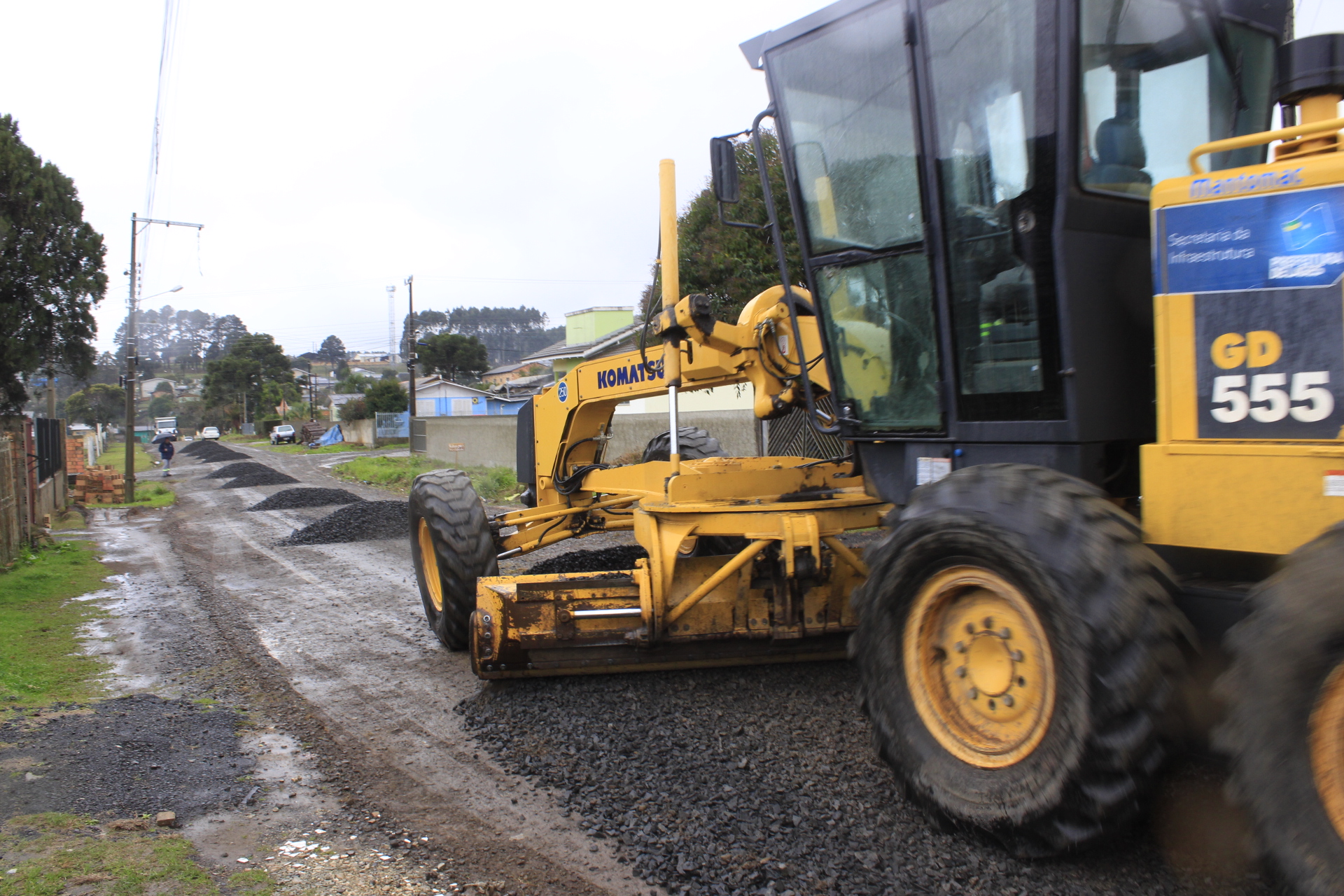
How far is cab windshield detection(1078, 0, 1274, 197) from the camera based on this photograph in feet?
10.6

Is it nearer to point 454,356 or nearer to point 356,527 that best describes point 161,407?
point 454,356

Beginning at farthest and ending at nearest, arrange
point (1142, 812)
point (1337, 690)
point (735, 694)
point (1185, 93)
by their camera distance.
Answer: point (735, 694) < point (1185, 93) < point (1142, 812) < point (1337, 690)

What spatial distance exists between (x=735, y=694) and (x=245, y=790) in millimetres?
2355

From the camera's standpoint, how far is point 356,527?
13055mm

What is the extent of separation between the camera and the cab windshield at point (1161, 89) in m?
3.24

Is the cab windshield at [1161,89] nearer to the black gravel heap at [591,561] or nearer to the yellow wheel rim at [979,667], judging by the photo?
the yellow wheel rim at [979,667]

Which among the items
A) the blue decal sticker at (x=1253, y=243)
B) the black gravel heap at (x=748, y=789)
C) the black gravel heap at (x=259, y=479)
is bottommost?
the black gravel heap at (x=748, y=789)

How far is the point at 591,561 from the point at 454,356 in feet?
239

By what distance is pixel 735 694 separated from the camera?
4832mm

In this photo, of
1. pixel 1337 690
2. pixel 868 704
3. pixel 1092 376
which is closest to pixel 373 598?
pixel 868 704

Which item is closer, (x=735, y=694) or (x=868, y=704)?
(x=868, y=704)

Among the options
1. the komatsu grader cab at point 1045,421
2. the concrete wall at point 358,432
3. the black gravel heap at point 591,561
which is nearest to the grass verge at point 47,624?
the komatsu grader cab at point 1045,421

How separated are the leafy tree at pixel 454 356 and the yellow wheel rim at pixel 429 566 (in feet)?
241

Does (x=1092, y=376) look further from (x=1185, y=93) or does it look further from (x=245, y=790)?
(x=245, y=790)
